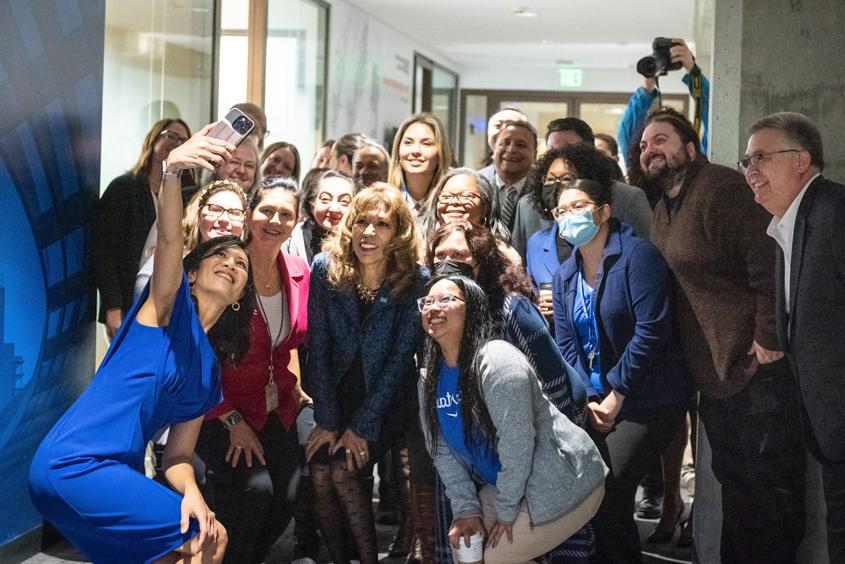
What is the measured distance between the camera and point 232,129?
115 inches

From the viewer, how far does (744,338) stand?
374 cm

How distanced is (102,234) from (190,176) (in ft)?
2.43

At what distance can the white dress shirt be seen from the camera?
336 cm

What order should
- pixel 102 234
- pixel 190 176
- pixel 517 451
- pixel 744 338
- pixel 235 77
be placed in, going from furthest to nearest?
pixel 235 77, pixel 190 176, pixel 102 234, pixel 744 338, pixel 517 451

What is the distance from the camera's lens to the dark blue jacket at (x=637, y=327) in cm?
374

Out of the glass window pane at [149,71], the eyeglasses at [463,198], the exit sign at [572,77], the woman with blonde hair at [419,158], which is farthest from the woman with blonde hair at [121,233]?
the exit sign at [572,77]

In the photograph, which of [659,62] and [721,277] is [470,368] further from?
[659,62]

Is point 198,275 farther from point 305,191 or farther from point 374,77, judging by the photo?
point 374,77

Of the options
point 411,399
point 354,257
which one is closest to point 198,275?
point 354,257

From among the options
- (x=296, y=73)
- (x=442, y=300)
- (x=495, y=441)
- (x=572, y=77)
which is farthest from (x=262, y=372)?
(x=572, y=77)

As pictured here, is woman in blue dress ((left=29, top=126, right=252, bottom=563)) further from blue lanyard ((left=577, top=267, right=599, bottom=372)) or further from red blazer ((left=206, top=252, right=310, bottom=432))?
blue lanyard ((left=577, top=267, right=599, bottom=372))

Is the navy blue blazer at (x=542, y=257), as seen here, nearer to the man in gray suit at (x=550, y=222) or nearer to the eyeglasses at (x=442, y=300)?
the man in gray suit at (x=550, y=222)

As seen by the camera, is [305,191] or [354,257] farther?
[305,191]

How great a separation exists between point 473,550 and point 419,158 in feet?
6.73
